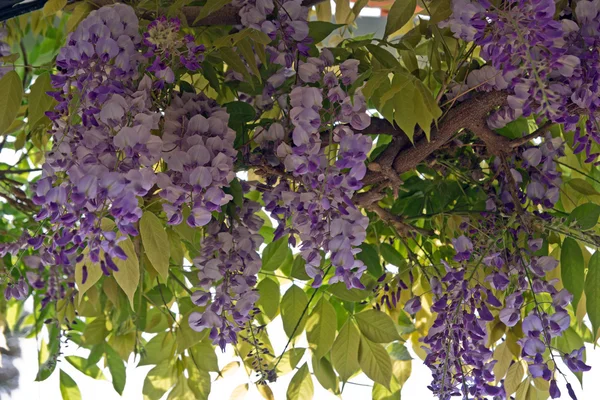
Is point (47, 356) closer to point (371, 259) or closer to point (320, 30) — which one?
point (371, 259)

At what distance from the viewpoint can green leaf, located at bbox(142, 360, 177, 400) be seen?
2.29ft

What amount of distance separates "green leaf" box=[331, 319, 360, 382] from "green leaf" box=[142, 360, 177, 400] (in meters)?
0.21

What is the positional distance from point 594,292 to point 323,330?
0.21m

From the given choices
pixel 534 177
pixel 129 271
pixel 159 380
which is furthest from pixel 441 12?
pixel 159 380

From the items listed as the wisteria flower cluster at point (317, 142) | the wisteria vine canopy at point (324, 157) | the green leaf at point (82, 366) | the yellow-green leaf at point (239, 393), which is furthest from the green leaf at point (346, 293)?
the green leaf at point (82, 366)

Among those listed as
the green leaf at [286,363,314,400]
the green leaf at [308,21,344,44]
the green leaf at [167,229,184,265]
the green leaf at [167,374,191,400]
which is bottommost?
the green leaf at [286,363,314,400]

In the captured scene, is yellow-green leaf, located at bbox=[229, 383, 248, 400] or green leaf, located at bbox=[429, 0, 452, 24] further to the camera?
yellow-green leaf, located at bbox=[229, 383, 248, 400]

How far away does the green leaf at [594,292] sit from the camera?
Answer: 455 mm

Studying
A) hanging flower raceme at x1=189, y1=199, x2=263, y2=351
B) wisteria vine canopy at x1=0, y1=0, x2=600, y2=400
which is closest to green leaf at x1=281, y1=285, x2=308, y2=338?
wisteria vine canopy at x1=0, y1=0, x2=600, y2=400

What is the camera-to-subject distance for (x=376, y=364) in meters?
0.56

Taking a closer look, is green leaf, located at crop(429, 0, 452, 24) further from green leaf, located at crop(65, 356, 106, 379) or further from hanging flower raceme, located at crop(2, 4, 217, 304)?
green leaf, located at crop(65, 356, 106, 379)

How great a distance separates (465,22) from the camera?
0.37 metres

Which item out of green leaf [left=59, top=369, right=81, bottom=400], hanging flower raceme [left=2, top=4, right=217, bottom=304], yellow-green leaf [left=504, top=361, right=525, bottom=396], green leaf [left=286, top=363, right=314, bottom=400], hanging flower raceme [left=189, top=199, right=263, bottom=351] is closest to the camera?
hanging flower raceme [left=2, top=4, right=217, bottom=304]

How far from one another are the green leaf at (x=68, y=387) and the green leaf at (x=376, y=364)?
0.40 metres
